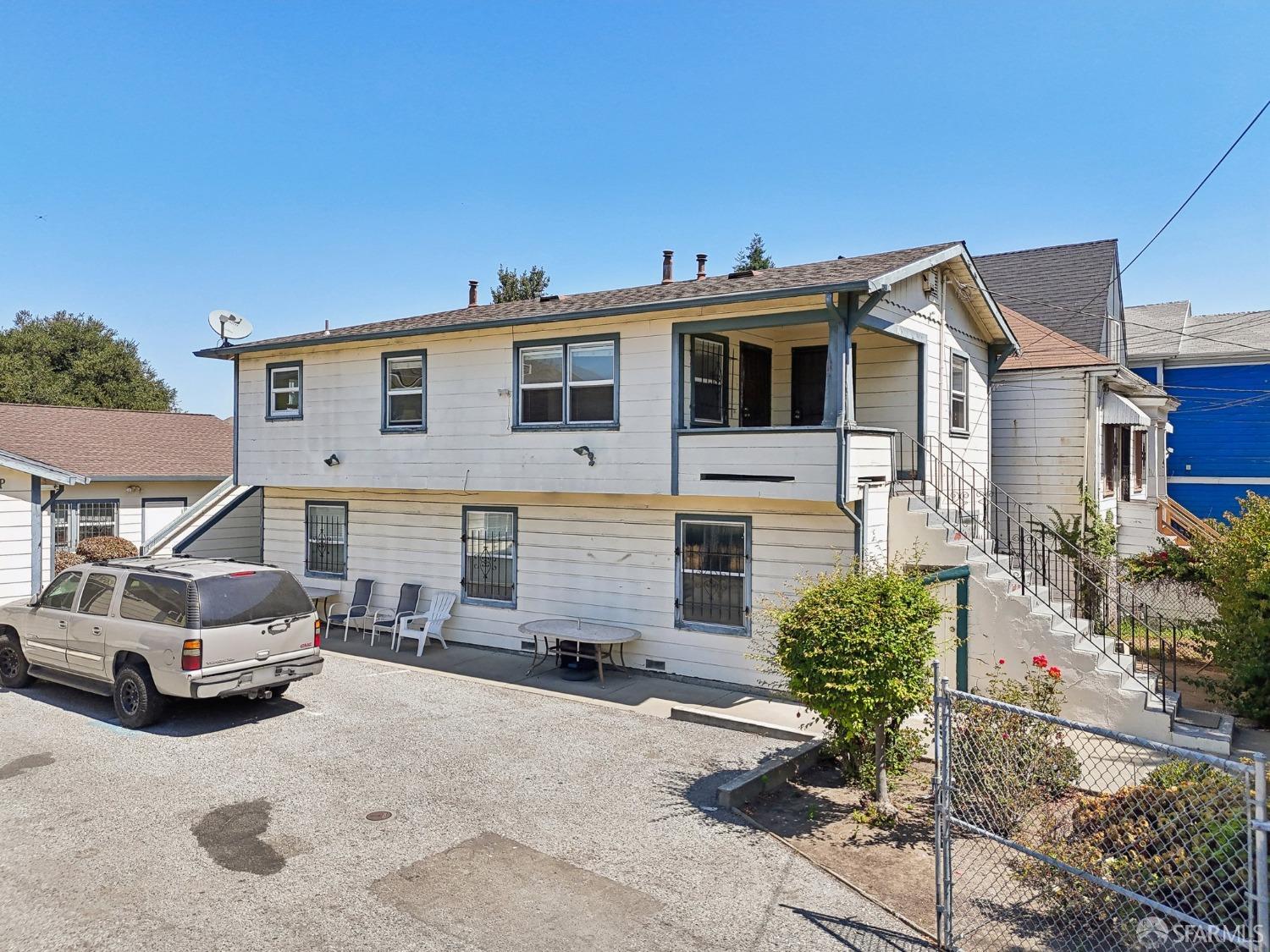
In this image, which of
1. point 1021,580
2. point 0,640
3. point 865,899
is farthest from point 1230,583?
point 0,640

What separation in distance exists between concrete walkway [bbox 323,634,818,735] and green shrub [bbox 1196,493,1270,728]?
518 centimetres

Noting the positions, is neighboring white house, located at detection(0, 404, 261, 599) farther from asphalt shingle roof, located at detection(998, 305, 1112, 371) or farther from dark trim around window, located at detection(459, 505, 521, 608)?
asphalt shingle roof, located at detection(998, 305, 1112, 371)

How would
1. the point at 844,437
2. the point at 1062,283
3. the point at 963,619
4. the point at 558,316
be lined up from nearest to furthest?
the point at 844,437 → the point at 963,619 → the point at 558,316 → the point at 1062,283

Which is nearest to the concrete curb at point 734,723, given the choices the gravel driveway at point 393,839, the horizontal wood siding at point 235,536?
the gravel driveway at point 393,839

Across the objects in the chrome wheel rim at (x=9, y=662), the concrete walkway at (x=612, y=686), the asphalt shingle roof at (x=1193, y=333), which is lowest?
the concrete walkway at (x=612, y=686)

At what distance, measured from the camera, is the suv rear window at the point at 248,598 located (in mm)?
8836

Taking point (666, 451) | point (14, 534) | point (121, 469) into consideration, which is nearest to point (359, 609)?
point (14, 534)

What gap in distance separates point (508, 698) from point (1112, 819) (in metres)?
7.17

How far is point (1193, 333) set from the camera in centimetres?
2875

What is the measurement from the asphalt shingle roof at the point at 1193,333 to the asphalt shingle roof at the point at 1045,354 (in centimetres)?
1210

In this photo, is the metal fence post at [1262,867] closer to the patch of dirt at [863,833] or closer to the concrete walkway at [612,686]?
the patch of dirt at [863,833]

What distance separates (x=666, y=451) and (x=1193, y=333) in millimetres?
26629

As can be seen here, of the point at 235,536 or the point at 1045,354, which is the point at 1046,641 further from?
the point at 235,536

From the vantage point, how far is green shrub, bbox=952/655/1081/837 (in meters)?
6.52
